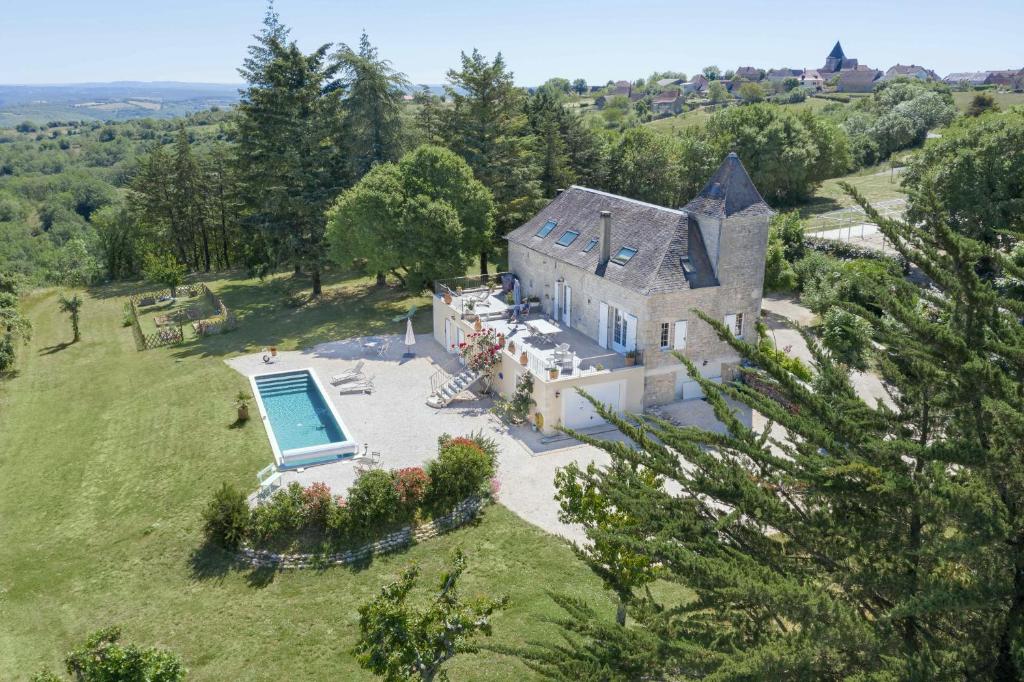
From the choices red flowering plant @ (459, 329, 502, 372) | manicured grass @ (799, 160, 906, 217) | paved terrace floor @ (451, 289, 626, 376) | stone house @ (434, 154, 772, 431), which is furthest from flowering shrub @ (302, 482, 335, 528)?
manicured grass @ (799, 160, 906, 217)

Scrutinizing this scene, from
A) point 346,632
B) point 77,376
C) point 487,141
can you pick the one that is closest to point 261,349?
point 77,376

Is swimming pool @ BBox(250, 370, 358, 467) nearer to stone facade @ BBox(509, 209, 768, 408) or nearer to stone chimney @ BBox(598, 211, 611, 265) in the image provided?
stone facade @ BBox(509, 209, 768, 408)

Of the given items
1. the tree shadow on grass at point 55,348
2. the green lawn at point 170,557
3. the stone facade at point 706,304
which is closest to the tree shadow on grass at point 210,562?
the green lawn at point 170,557

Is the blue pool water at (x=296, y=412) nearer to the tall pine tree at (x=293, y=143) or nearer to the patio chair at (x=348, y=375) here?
the patio chair at (x=348, y=375)

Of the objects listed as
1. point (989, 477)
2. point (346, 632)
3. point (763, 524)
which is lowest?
point (346, 632)

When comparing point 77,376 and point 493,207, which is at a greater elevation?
point 493,207

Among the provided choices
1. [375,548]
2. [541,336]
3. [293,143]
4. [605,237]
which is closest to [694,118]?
[293,143]

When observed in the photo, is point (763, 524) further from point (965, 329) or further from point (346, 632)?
point (346, 632)
